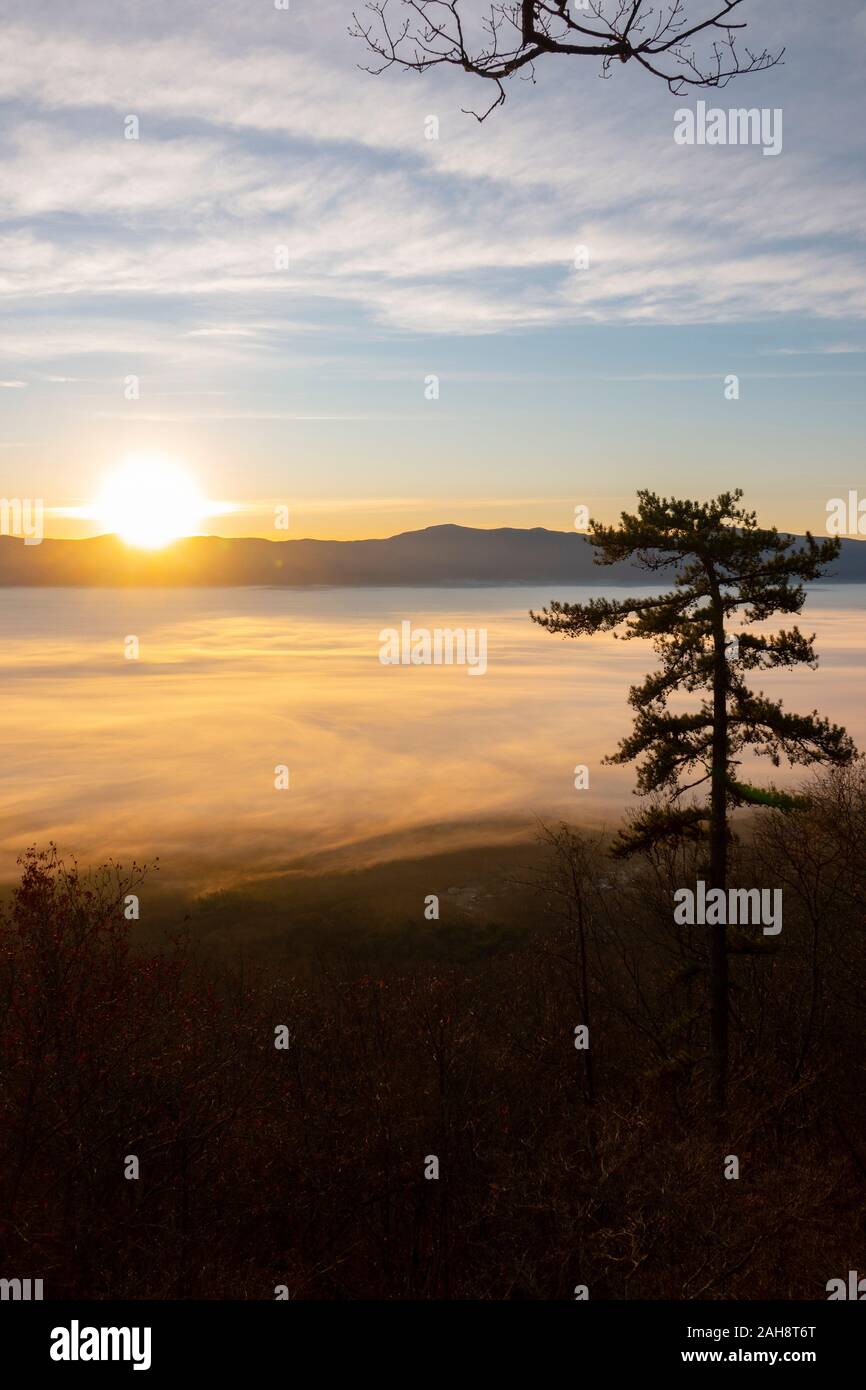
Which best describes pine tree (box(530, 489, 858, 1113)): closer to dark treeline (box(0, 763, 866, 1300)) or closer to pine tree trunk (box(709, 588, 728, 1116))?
pine tree trunk (box(709, 588, 728, 1116))

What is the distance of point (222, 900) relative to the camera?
107375 mm

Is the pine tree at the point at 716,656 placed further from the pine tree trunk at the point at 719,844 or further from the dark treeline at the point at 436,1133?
the dark treeline at the point at 436,1133

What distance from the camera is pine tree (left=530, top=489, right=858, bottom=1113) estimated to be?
88.2 feet

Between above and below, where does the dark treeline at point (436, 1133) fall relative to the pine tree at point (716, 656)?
below

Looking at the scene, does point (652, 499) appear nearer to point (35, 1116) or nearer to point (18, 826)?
point (35, 1116)

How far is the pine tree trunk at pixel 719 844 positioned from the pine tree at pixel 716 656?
3 centimetres

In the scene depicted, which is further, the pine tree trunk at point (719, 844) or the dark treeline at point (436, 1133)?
the pine tree trunk at point (719, 844)

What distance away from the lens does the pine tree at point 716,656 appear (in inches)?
1059

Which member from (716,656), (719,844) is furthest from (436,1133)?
(716,656)

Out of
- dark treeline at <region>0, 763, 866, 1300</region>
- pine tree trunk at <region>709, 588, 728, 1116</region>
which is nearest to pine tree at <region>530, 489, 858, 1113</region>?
pine tree trunk at <region>709, 588, 728, 1116</region>

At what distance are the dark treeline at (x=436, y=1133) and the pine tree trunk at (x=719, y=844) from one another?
2.89 feet

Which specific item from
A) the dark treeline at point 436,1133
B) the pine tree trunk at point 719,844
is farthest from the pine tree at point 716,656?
the dark treeline at point 436,1133

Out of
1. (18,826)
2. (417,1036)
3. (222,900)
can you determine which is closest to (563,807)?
(222,900)
